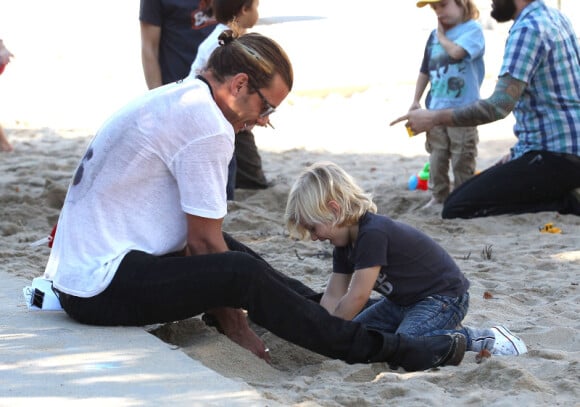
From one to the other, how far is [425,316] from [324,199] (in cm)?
60

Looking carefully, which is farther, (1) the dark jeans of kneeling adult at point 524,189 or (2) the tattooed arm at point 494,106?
(1) the dark jeans of kneeling adult at point 524,189

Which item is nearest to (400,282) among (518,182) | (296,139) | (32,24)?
(518,182)

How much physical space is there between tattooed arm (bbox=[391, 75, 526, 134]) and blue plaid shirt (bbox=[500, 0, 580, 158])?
0.06 metres

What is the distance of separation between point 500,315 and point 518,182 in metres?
2.27

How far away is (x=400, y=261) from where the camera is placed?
3.87 meters

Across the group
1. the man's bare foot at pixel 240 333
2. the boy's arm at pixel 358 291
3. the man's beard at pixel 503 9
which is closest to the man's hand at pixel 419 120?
the man's beard at pixel 503 9

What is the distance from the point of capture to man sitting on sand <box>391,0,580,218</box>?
20.7ft

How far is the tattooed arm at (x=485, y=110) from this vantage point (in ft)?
20.7

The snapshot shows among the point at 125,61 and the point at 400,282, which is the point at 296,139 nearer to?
the point at 125,61

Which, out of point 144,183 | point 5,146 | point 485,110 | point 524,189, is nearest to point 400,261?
point 144,183

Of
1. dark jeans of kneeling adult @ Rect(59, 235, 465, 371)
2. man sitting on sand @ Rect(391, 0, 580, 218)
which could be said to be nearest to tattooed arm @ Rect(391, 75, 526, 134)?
man sitting on sand @ Rect(391, 0, 580, 218)

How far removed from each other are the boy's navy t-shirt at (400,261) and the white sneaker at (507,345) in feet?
0.83

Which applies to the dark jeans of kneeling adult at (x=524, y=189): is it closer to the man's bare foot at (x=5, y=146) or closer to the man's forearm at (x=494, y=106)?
the man's forearm at (x=494, y=106)

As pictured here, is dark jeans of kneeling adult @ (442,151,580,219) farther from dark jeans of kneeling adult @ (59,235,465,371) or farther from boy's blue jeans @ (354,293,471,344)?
dark jeans of kneeling adult @ (59,235,465,371)
